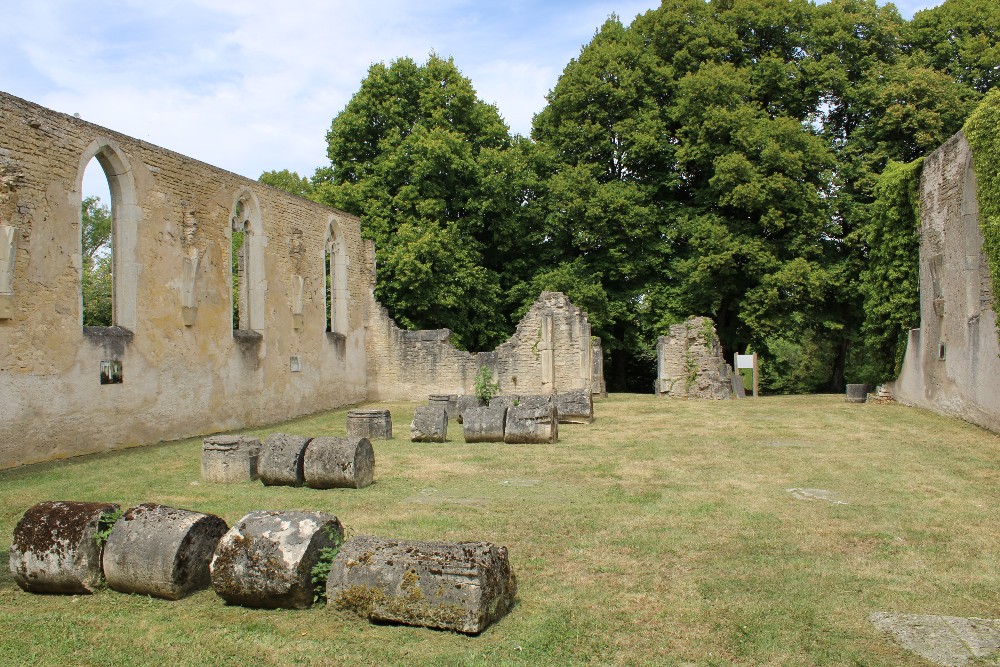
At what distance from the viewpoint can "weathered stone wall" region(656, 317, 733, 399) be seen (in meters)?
20.1

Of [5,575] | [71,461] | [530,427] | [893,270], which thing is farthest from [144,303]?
[893,270]

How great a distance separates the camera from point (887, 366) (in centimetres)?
1845

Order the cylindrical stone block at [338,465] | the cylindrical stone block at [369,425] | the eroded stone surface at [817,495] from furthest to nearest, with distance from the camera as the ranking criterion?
1. the cylindrical stone block at [369,425]
2. the cylindrical stone block at [338,465]
3. the eroded stone surface at [817,495]

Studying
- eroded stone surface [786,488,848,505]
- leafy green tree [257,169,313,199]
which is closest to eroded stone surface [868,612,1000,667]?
eroded stone surface [786,488,848,505]

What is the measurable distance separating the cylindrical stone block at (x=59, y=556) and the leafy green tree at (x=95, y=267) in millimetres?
17278

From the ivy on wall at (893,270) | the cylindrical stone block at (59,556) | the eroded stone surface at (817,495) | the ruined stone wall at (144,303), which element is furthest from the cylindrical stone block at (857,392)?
the cylindrical stone block at (59,556)

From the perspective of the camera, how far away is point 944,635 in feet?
12.7

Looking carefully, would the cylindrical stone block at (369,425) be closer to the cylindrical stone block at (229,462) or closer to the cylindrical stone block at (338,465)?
the cylindrical stone block at (229,462)

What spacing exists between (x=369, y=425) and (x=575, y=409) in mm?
4171

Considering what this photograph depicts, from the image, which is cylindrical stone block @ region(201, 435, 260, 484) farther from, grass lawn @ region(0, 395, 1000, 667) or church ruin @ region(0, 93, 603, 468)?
church ruin @ region(0, 93, 603, 468)

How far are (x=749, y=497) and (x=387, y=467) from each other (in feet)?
14.5

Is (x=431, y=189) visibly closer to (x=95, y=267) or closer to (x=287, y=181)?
Result: (x=287, y=181)

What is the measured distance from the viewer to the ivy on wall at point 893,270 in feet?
56.2

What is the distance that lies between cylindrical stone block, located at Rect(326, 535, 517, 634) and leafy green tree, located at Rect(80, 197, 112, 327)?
18678 mm
